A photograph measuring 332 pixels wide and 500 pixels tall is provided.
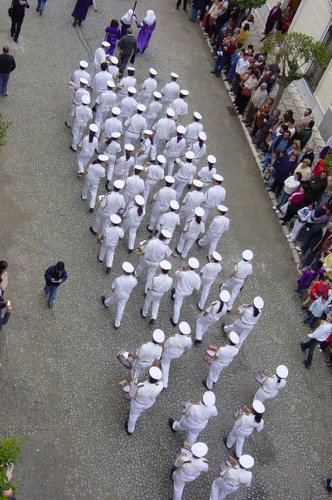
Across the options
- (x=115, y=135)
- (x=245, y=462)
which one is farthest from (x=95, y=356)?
(x=115, y=135)

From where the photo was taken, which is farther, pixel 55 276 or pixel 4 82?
pixel 4 82

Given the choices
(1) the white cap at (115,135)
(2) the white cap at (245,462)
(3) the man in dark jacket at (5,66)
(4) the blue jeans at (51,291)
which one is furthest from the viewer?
(3) the man in dark jacket at (5,66)

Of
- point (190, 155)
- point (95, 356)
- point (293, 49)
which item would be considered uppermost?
point (293, 49)

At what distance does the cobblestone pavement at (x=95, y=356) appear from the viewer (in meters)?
9.88

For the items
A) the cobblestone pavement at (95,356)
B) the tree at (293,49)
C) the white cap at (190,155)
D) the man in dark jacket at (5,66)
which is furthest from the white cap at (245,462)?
the tree at (293,49)

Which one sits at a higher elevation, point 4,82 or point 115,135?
point 115,135

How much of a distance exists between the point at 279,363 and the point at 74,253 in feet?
15.6

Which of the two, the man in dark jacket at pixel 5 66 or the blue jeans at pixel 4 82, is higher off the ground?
the man in dark jacket at pixel 5 66

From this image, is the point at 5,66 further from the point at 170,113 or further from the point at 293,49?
the point at 293,49

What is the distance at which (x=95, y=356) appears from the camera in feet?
37.0

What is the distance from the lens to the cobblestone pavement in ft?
32.4

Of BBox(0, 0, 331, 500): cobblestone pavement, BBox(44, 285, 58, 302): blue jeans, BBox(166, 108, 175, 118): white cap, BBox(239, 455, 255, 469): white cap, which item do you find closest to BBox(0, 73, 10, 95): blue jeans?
BBox(0, 0, 331, 500): cobblestone pavement

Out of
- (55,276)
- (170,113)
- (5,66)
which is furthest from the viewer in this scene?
(170,113)

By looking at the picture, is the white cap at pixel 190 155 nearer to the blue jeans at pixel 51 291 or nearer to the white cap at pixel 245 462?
the blue jeans at pixel 51 291
